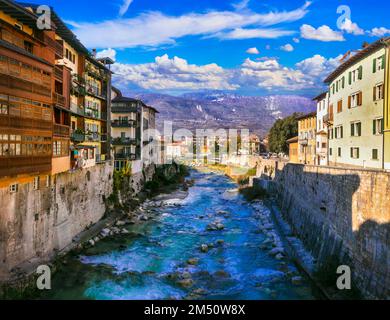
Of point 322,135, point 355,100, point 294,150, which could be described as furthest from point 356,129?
point 294,150

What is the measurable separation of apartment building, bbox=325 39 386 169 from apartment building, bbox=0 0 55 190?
924 inches

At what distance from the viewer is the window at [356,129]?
30.9 m

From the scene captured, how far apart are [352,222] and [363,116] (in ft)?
51.1

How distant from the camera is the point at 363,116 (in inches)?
1168

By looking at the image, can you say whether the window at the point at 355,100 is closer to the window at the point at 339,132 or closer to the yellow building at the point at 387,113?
the window at the point at 339,132

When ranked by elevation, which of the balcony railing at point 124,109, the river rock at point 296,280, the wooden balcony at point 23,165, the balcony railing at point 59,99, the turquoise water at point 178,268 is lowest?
the turquoise water at point 178,268

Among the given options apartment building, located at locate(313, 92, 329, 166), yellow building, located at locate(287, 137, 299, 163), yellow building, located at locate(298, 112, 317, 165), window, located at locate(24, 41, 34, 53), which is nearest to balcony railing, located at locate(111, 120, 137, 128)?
apartment building, located at locate(313, 92, 329, 166)

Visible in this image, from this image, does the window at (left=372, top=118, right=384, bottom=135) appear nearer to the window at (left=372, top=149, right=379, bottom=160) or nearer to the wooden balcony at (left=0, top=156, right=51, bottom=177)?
the window at (left=372, top=149, right=379, bottom=160)

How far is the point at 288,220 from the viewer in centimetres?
3472

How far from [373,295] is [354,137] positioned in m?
21.0

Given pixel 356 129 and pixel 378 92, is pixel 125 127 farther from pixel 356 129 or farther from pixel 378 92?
pixel 378 92

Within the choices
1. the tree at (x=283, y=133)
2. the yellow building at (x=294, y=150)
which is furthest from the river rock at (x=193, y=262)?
the tree at (x=283, y=133)

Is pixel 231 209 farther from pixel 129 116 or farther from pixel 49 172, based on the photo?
pixel 49 172

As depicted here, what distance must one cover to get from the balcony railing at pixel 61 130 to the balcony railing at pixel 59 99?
4.94ft
